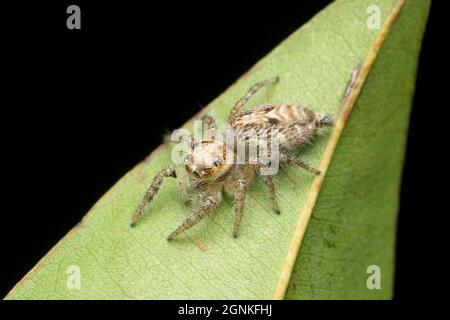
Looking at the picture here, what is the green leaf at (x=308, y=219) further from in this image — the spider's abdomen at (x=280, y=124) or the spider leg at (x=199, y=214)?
the spider's abdomen at (x=280, y=124)

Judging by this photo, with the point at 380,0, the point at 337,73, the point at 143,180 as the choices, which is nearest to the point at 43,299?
the point at 143,180

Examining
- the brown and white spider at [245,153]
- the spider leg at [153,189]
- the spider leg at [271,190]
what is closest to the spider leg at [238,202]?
the brown and white spider at [245,153]

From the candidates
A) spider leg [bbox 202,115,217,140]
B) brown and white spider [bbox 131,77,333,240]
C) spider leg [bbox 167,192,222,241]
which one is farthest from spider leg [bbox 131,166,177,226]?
spider leg [bbox 202,115,217,140]

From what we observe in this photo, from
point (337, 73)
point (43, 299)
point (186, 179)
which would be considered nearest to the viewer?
point (43, 299)

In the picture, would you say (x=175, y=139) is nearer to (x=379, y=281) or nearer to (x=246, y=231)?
(x=246, y=231)

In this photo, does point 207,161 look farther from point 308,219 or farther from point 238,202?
point 308,219

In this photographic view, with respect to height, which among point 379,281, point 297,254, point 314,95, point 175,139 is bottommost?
point 379,281
